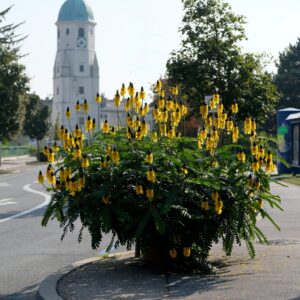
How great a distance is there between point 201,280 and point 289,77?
84975mm

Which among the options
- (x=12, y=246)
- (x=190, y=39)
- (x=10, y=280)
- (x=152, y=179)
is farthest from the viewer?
(x=190, y=39)

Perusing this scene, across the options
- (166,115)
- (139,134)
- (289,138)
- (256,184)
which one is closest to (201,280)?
(256,184)

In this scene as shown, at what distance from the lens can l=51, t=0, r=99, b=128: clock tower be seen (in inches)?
7077

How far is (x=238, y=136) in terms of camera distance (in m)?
9.61

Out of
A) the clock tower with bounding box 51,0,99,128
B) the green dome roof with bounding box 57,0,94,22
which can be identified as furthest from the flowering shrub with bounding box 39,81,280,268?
the clock tower with bounding box 51,0,99,128

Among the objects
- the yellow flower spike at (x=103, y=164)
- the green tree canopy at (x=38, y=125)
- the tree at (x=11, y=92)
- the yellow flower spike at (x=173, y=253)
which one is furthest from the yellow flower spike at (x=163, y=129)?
the green tree canopy at (x=38, y=125)

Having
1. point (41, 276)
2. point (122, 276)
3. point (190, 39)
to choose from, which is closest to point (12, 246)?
point (41, 276)

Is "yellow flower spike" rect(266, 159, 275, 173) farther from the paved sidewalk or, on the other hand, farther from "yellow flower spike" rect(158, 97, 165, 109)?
"yellow flower spike" rect(158, 97, 165, 109)

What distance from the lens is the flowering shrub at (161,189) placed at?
8.15 meters

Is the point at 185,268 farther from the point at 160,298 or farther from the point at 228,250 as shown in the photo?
the point at 160,298

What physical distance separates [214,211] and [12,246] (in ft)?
16.0

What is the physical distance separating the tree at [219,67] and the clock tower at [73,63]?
149 m

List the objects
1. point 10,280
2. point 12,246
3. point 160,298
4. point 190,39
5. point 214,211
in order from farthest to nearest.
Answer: point 190,39 → point 12,246 → point 10,280 → point 214,211 → point 160,298

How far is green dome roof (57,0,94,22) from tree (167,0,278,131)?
145852mm
